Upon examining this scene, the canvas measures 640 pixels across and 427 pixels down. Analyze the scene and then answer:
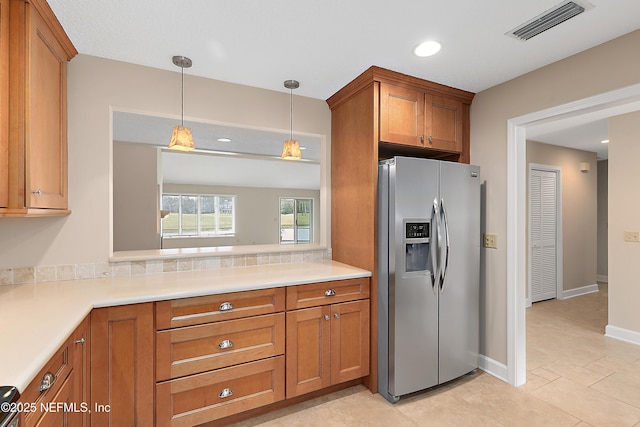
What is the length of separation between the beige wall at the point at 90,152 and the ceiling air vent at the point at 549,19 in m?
2.19

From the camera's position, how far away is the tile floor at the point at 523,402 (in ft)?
6.61

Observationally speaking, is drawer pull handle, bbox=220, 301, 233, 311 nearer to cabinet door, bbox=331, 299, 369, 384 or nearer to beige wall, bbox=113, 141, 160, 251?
cabinet door, bbox=331, 299, 369, 384

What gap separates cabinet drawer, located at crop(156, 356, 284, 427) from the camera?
5.77 feet

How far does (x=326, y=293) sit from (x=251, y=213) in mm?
6453

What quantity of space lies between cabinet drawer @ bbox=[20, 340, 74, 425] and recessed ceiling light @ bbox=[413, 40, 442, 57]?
7.93 ft

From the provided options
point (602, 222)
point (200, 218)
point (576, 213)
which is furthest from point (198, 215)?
point (602, 222)

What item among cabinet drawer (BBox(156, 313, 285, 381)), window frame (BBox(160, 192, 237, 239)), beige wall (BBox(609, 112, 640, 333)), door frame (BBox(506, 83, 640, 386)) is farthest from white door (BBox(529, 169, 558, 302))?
window frame (BBox(160, 192, 237, 239))

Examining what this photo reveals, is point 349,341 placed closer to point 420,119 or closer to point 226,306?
point 226,306

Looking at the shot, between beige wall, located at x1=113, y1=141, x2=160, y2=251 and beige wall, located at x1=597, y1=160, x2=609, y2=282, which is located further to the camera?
beige wall, located at x1=597, y1=160, x2=609, y2=282

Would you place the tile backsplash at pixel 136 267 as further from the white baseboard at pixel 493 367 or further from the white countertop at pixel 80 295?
the white baseboard at pixel 493 367

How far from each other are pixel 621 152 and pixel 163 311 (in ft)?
15.6

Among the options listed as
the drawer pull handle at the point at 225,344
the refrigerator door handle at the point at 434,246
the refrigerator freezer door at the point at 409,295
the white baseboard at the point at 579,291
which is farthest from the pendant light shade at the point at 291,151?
the white baseboard at the point at 579,291

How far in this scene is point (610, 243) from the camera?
356 cm

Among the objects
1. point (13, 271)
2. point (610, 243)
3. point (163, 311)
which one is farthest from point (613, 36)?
point (13, 271)
